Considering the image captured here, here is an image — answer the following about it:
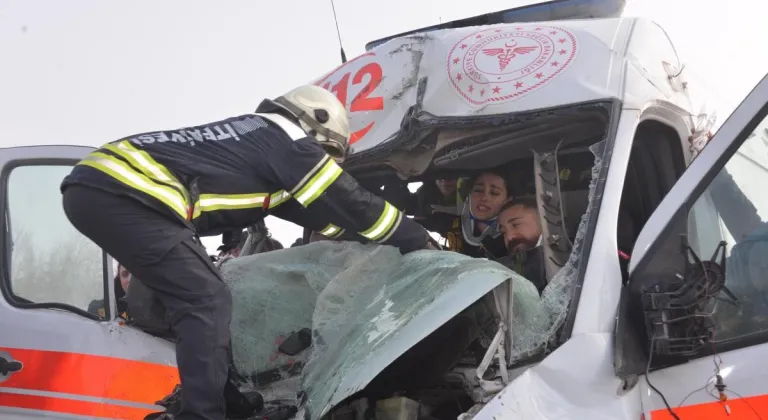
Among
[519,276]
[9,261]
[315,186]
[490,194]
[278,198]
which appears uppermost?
[315,186]

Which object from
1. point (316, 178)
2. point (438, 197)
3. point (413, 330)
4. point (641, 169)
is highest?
point (316, 178)


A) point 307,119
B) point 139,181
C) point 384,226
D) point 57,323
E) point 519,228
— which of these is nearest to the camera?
point 139,181

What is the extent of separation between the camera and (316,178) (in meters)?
2.81

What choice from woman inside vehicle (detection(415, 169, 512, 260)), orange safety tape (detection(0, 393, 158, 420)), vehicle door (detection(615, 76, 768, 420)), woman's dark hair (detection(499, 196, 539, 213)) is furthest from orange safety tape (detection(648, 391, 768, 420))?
orange safety tape (detection(0, 393, 158, 420))

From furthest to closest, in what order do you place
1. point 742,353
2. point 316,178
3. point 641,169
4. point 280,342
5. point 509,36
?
point 641,169 < point 509,36 < point 280,342 < point 316,178 < point 742,353

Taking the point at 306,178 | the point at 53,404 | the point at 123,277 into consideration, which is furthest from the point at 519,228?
the point at 53,404

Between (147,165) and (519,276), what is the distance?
1405 millimetres

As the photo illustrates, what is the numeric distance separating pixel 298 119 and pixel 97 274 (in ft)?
3.94

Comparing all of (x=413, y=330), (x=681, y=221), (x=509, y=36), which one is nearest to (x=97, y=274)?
(x=413, y=330)

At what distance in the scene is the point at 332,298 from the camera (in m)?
3.02

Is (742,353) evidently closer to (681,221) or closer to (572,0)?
(681,221)

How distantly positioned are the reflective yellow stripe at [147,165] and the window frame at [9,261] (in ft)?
→ 2.59

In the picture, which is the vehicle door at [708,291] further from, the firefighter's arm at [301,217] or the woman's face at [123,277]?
the woman's face at [123,277]

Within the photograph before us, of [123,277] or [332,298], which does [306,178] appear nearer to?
[332,298]
